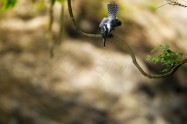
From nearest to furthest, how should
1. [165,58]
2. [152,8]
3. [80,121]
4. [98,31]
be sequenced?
[165,58] < [80,121] < [98,31] < [152,8]

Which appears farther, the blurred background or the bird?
the blurred background

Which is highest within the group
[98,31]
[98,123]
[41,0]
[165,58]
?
[165,58]

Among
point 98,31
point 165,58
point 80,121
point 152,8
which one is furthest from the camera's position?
point 152,8

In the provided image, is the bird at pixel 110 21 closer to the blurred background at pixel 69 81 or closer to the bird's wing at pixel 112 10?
the bird's wing at pixel 112 10

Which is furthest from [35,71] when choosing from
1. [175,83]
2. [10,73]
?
[175,83]

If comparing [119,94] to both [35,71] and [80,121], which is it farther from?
[35,71]

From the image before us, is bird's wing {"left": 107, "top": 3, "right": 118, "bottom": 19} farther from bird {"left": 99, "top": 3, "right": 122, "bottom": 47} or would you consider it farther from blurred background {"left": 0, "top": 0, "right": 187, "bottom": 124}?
blurred background {"left": 0, "top": 0, "right": 187, "bottom": 124}

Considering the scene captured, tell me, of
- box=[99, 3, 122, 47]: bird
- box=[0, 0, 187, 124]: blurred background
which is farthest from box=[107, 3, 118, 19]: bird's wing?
box=[0, 0, 187, 124]: blurred background

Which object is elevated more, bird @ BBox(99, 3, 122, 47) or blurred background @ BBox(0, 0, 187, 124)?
bird @ BBox(99, 3, 122, 47)

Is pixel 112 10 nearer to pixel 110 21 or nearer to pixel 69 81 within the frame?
pixel 110 21
